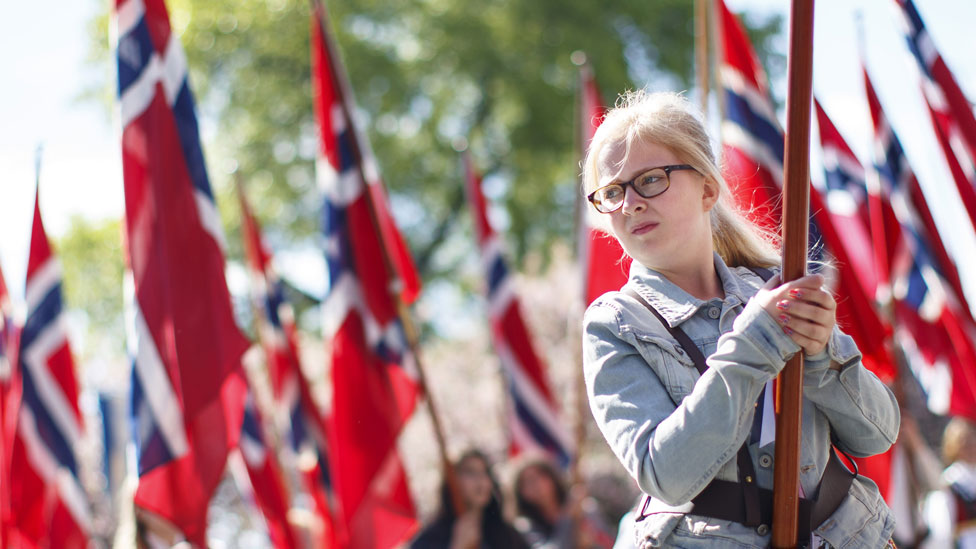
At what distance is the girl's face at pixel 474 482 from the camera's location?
20.6 ft

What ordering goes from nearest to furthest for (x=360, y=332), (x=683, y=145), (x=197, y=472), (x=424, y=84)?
(x=683, y=145)
(x=197, y=472)
(x=360, y=332)
(x=424, y=84)

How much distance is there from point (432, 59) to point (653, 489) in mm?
16628

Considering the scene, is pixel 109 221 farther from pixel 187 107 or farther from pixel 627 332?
pixel 627 332

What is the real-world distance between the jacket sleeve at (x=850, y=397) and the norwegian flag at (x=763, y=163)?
2.78 metres

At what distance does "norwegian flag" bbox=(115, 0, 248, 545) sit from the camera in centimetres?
426

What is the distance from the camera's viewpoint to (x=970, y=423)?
245 inches

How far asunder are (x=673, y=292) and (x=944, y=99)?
4.23 meters

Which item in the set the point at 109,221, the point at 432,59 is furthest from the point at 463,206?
the point at 109,221

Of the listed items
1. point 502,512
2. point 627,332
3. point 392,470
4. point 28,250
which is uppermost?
point 627,332

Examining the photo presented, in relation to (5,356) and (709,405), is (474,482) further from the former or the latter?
(709,405)

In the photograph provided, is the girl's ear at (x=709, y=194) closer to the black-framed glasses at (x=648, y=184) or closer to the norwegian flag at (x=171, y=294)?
the black-framed glasses at (x=648, y=184)

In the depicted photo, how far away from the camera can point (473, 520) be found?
Answer: 20.2ft

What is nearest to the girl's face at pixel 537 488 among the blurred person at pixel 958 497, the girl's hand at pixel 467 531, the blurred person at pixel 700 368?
the girl's hand at pixel 467 531

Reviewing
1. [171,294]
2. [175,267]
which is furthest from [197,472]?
[175,267]
